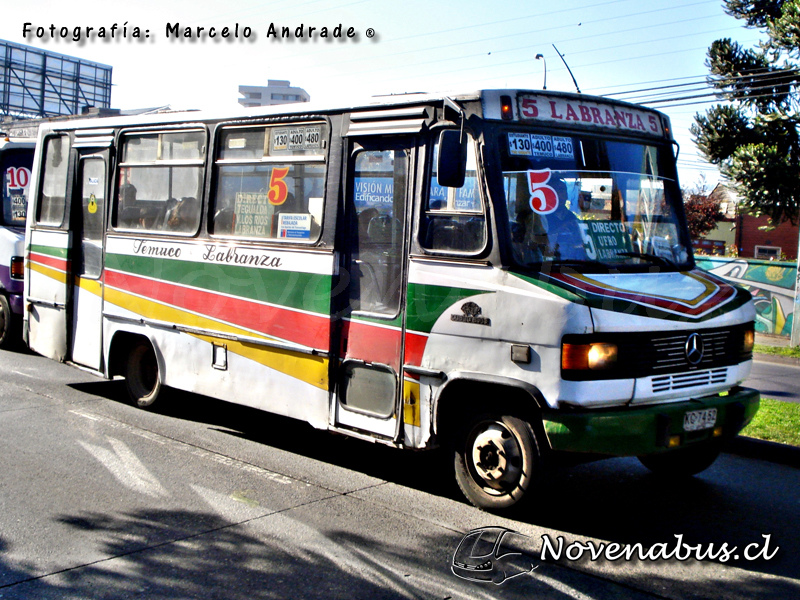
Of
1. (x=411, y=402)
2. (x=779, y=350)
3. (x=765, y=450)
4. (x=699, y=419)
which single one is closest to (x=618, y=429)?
(x=699, y=419)

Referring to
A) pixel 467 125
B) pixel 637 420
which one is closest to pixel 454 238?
pixel 467 125

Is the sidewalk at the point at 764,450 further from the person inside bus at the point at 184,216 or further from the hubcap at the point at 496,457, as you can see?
the person inside bus at the point at 184,216

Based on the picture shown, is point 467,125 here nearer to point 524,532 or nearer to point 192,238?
point 524,532

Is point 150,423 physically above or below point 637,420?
below

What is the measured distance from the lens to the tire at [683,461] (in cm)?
647

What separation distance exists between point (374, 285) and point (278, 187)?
151 cm

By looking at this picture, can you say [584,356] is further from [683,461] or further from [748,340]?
[683,461]

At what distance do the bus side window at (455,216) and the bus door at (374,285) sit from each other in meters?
0.21

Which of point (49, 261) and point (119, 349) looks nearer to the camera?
point (119, 349)

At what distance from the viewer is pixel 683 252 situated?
638 centimetres

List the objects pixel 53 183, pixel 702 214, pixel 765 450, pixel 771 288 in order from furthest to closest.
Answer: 1. pixel 702 214
2. pixel 771 288
3. pixel 53 183
4. pixel 765 450

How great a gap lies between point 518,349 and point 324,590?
6.36ft

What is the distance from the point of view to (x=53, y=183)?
9672 mm

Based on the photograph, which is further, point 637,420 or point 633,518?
point 633,518
